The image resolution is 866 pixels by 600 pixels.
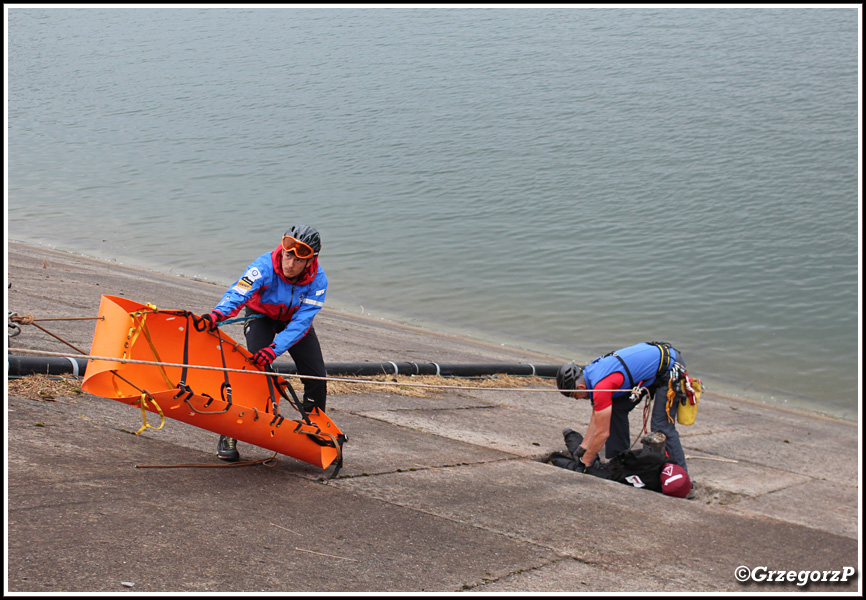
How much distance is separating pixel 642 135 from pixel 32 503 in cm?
2734

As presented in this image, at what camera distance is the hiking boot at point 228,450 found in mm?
5402

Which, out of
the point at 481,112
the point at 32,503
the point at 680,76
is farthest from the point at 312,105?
the point at 32,503

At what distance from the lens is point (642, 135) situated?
2881cm

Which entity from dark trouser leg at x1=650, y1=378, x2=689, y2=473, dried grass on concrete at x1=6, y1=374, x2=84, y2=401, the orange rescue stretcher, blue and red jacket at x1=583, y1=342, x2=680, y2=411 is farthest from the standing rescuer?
dark trouser leg at x1=650, y1=378, x2=689, y2=473

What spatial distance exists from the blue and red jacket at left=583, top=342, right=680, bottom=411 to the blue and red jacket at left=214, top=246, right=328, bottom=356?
2.78m

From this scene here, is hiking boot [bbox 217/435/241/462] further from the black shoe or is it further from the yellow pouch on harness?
the yellow pouch on harness

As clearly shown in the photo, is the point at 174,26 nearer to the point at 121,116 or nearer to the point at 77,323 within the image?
the point at 121,116

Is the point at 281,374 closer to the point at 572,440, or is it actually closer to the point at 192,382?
the point at 192,382

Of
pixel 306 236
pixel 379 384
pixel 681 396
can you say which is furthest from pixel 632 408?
pixel 306 236

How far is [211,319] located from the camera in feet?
16.6

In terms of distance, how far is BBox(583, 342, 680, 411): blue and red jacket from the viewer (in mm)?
6996

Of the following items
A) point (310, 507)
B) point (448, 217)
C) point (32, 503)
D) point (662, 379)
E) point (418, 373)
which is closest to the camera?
point (32, 503)

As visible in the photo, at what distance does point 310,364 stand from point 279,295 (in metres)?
0.62

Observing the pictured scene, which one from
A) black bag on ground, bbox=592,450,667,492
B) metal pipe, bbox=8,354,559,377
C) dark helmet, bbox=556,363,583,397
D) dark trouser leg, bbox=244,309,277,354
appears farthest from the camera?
dark helmet, bbox=556,363,583,397
